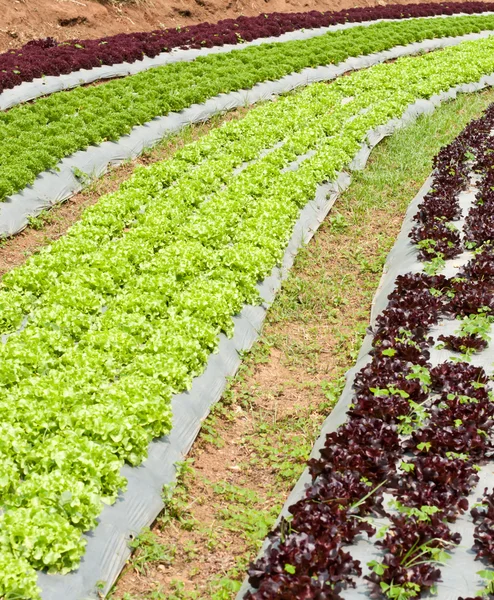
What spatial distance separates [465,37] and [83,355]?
91.0 feet

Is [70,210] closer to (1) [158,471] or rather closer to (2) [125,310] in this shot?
(2) [125,310]

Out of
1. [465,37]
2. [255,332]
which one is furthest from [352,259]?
[465,37]

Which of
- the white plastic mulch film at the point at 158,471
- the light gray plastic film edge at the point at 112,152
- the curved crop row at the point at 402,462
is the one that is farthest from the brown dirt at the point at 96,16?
the curved crop row at the point at 402,462

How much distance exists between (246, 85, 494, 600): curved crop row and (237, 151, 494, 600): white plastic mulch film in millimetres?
80

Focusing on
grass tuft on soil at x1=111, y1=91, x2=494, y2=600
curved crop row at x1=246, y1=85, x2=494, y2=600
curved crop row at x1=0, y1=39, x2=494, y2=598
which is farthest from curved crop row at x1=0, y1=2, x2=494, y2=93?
curved crop row at x1=246, y1=85, x2=494, y2=600

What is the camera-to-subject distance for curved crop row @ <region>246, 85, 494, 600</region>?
512 centimetres

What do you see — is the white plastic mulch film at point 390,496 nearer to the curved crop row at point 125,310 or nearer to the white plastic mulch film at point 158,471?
the white plastic mulch film at point 158,471

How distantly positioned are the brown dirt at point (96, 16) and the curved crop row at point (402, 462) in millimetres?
17953

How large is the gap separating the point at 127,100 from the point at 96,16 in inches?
427

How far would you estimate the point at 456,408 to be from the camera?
679 centimetres

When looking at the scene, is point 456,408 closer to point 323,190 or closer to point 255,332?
point 255,332

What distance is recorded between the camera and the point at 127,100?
1566 centimetres

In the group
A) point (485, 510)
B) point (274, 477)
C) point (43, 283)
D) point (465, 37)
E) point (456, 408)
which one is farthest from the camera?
point (465, 37)

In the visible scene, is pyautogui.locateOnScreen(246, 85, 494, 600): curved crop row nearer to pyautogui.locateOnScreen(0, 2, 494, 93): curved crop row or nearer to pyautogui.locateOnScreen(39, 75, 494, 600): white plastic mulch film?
pyautogui.locateOnScreen(39, 75, 494, 600): white plastic mulch film
